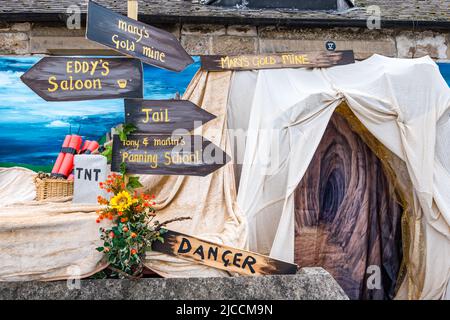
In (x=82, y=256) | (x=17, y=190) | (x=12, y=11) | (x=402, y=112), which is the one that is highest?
(x=12, y=11)

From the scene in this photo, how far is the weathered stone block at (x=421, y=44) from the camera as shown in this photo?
7.82 meters

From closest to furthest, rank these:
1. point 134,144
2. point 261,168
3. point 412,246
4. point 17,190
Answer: point 134,144, point 261,168, point 412,246, point 17,190

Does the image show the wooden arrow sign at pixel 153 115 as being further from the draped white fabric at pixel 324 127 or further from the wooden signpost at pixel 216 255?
the wooden signpost at pixel 216 255

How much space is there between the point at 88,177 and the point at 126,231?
842mm

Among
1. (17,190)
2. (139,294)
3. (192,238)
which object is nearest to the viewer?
(139,294)

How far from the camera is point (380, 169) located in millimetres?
4973

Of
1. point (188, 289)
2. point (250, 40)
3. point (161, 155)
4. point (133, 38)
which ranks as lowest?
point (188, 289)

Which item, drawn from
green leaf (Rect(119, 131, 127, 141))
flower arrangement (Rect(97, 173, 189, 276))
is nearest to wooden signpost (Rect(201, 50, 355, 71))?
green leaf (Rect(119, 131, 127, 141))

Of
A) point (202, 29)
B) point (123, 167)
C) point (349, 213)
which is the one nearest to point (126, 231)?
point (123, 167)

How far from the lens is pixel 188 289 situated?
354 cm

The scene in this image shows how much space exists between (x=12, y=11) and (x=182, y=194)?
15.7 ft

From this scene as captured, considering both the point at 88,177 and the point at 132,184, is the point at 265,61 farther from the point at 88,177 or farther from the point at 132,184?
the point at 88,177

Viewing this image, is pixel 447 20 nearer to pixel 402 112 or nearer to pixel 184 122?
pixel 402 112

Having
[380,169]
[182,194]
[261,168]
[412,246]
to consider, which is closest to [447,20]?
[380,169]
